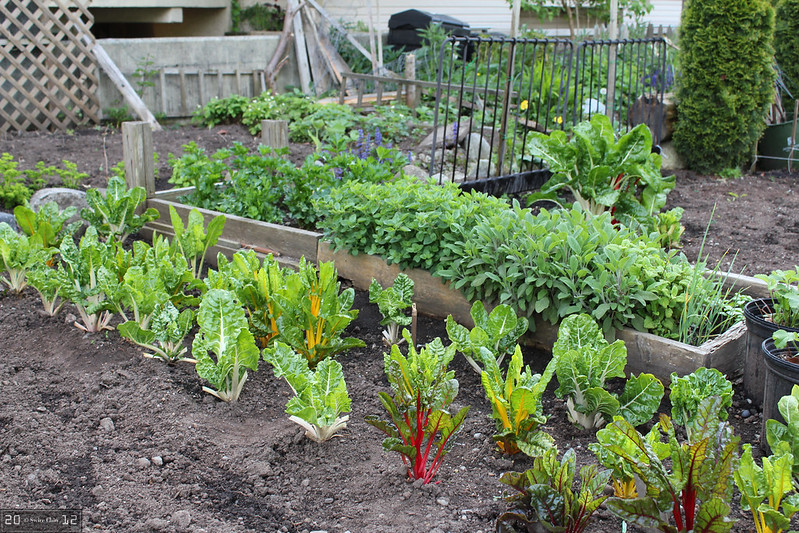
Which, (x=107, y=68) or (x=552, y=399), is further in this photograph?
(x=107, y=68)

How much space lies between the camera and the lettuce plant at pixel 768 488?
1908mm

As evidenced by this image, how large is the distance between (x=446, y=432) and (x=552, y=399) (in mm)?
853

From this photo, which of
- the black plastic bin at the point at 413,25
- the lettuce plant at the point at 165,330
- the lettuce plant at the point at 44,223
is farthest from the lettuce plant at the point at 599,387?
the black plastic bin at the point at 413,25

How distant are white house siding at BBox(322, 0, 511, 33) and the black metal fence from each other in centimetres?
359

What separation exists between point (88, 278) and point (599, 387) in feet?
8.28

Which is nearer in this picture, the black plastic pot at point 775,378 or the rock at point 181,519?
the rock at point 181,519

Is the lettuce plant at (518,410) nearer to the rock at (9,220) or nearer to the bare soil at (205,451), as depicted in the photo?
the bare soil at (205,451)

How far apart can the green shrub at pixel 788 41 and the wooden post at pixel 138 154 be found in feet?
23.6

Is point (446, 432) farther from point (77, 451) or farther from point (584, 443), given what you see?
point (77, 451)

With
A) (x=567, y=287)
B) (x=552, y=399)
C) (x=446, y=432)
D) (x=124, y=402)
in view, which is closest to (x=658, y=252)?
(x=567, y=287)

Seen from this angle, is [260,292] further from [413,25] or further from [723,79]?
[413,25]

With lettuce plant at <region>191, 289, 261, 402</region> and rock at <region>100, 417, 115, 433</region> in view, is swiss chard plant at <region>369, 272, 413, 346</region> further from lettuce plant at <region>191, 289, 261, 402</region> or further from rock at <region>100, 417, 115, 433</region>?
rock at <region>100, 417, 115, 433</region>

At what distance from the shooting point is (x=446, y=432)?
7.91 feet

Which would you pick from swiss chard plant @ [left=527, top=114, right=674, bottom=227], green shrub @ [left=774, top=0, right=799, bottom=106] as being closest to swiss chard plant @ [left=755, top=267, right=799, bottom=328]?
swiss chard plant @ [left=527, top=114, right=674, bottom=227]
